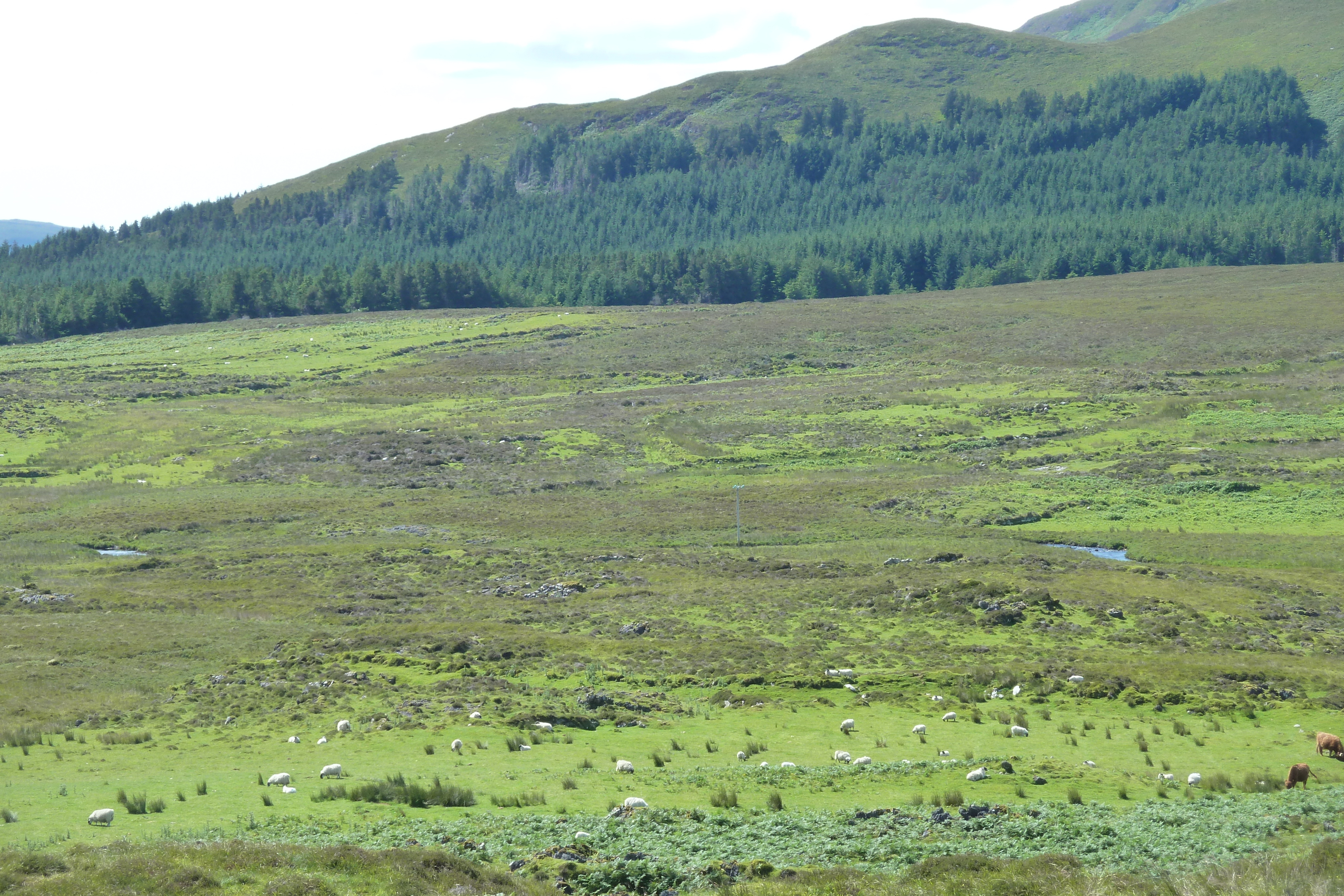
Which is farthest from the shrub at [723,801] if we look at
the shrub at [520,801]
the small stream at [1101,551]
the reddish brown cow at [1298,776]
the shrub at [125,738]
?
the small stream at [1101,551]

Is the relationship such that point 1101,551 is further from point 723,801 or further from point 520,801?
point 520,801

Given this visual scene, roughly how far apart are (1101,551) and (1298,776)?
Result: 3038 cm

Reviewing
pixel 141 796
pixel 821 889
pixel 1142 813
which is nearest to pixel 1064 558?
pixel 1142 813

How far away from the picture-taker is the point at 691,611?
3962 centimetres

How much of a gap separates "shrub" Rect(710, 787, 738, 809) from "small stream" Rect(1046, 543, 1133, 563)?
3210 centimetres

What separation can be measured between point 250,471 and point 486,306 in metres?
106

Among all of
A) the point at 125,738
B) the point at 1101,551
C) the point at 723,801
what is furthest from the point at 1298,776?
the point at 1101,551

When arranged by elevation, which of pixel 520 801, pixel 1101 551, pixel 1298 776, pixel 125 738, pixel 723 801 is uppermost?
pixel 520 801

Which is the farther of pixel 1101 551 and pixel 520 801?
pixel 1101 551

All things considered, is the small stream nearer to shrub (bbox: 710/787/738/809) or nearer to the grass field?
the grass field

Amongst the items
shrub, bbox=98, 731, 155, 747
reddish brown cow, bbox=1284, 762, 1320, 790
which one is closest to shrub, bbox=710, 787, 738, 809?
reddish brown cow, bbox=1284, 762, 1320, 790

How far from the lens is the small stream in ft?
156

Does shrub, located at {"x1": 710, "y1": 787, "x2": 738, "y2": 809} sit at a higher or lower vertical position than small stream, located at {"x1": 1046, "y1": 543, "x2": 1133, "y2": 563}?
higher

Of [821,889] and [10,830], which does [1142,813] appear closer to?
[821,889]
